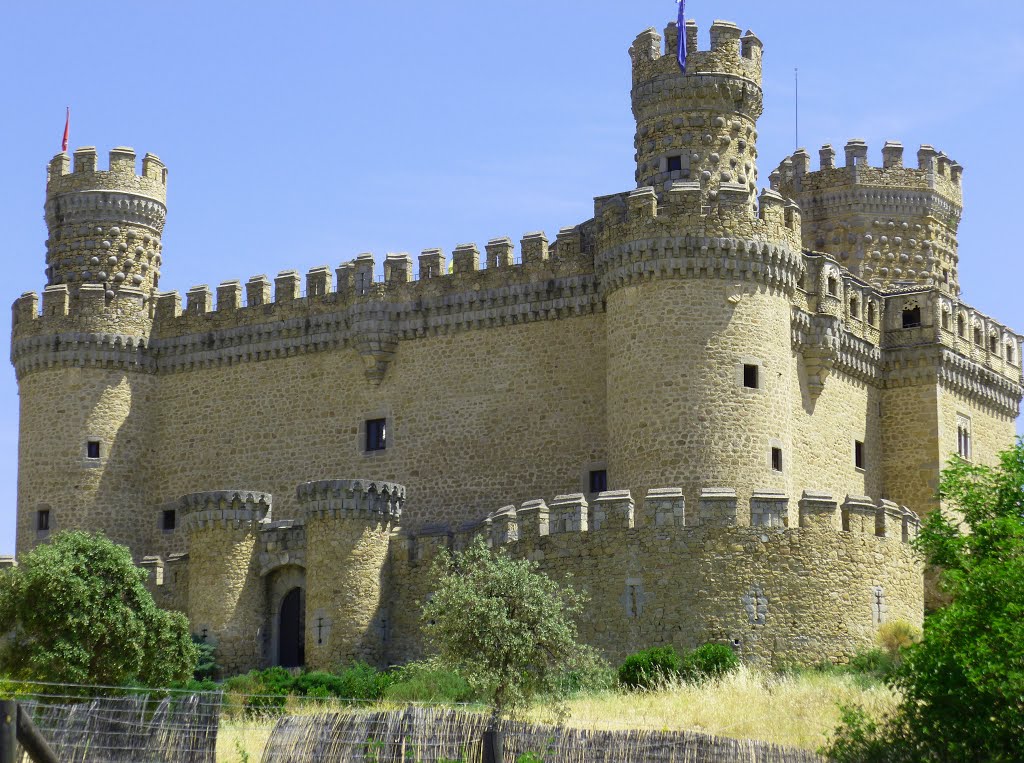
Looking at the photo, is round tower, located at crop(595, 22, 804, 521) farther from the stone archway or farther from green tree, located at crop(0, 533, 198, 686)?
green tree, located at crop(0, 533, 198, 686)

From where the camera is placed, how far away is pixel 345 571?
3362cm

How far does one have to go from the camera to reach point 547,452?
3719 centimetres

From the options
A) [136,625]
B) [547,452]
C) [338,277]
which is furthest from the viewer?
[338,277]

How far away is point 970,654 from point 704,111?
17.4 m

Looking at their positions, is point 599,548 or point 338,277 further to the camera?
point 338,277

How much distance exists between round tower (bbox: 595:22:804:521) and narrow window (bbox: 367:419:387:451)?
237 inches

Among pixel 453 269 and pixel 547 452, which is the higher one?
pixel 453 269

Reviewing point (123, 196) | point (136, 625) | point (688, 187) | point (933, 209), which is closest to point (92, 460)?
point (123, 196)

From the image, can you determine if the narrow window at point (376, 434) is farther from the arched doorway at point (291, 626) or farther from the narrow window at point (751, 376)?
the narrow window at point (751, 376)

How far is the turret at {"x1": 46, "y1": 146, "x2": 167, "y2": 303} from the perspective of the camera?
42250mm

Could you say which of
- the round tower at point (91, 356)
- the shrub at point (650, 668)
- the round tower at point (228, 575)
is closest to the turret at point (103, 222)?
the round tower at point (91, 356)

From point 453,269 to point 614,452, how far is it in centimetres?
638

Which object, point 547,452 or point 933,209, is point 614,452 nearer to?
point 547,452

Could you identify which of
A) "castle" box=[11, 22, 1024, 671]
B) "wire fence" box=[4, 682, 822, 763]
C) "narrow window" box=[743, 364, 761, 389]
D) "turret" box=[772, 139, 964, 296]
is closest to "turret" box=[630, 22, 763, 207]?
"castle" box=[11, 22, 1024, 671]
